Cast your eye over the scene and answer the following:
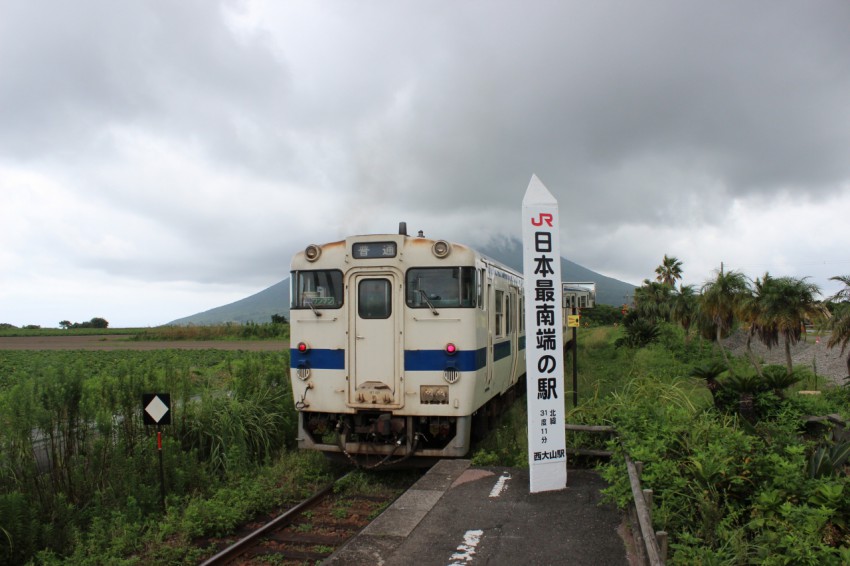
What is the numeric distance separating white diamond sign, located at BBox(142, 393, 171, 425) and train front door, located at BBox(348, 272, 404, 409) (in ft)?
7.68

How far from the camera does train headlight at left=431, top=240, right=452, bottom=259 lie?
8703mm

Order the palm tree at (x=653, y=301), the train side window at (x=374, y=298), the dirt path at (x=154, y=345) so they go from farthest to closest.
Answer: the palm tree at (x=653, y=301) < the dirt path at (x=154, y=345) < the train side window at (x=374, y=298)

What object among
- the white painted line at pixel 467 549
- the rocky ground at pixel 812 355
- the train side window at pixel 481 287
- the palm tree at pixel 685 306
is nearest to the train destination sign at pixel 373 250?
the train side window at pixel 481 287

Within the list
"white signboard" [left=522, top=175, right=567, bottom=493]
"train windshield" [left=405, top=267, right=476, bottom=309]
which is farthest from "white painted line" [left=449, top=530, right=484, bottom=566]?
"train windshield" [left=405, top=267, right=476, bottom=309]

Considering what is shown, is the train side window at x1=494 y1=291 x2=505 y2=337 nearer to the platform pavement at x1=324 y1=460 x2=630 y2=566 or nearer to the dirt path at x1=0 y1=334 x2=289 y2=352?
the platform pavement at x1=324 y1=460 x2=630 y2=566

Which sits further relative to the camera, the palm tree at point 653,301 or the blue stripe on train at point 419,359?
the palm tree at point 653,301

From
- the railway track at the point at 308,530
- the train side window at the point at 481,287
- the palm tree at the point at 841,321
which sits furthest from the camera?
the palm tree at the point at 841,321

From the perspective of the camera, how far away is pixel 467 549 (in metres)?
5.70

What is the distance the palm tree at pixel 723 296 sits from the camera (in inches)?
1060

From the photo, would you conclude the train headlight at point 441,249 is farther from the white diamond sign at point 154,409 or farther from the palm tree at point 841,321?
the palm tree at point 841,321

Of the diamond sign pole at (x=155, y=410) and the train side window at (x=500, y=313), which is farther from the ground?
the train side window at (x=500, y=313)

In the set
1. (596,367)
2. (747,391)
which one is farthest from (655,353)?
(747,391)

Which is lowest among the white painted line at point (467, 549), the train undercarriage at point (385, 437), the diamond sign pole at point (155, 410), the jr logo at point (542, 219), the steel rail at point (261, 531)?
the steel rail at point (261, 531)

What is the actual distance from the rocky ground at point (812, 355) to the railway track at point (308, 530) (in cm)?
1681
